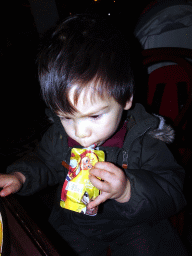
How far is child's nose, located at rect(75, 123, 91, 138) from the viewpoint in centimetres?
53

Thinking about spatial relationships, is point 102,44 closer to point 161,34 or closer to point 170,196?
point 170,196

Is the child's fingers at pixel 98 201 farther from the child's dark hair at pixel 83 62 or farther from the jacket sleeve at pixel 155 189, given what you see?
the child's dark hair at pixel 83 62

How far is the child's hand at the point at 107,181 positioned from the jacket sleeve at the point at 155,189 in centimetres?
6

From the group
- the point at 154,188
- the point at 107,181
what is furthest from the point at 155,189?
the point at 107,181

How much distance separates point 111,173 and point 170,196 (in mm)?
246

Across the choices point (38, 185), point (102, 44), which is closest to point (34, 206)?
point (38, 185)

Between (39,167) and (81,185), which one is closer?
(81,185)

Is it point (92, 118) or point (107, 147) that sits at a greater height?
point (92, 118)

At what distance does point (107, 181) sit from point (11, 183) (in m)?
0.36

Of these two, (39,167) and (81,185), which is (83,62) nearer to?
(81,185)

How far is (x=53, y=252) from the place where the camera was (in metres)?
0.38

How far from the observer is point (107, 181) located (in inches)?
19.2

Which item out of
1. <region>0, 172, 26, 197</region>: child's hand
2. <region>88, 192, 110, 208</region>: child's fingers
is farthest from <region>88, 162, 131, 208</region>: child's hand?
<region>0, 172, 26, 197</region>: child's hand

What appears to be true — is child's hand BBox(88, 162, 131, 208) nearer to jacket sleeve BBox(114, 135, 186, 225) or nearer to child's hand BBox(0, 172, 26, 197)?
jacket sleeve BBox(114, 135, 186, 225)
